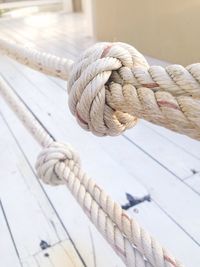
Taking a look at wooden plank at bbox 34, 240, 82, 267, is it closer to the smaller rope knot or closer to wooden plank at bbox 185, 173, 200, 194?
the smaller rope knot

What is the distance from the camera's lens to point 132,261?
40 centimetres

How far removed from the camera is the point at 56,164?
0.57 metres

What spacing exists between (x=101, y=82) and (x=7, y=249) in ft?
2.07

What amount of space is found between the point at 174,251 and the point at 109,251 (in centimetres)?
15

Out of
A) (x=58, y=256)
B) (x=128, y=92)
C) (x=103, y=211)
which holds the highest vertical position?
(x=128, y=92)

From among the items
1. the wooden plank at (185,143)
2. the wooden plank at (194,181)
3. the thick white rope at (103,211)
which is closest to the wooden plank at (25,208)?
the thick white rope at (103,211)

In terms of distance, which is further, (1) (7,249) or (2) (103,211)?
(1) (7,249)

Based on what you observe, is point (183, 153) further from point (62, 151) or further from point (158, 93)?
point (158, 93)

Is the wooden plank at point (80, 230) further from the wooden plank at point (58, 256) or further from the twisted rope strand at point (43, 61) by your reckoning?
the twisted rope strand at point (43, 61)

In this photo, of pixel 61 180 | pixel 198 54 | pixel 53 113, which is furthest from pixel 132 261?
pixel 198 54

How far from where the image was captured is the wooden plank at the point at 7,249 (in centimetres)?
77

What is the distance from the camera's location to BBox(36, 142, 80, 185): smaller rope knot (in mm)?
569

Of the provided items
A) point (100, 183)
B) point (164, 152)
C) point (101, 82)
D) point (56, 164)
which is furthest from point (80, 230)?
point (101, 82)

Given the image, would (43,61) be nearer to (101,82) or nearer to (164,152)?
(101,82)
